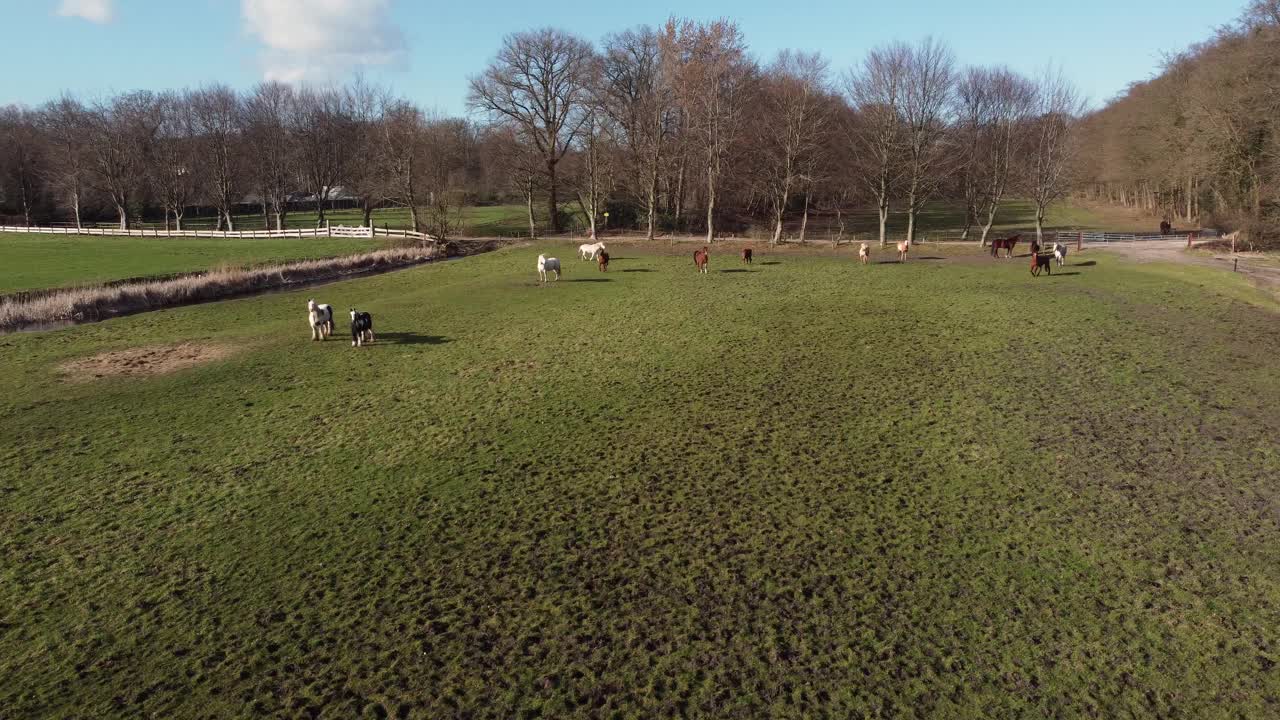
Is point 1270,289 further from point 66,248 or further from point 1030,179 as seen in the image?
point 66,248

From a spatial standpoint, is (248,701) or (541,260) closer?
(248,701)

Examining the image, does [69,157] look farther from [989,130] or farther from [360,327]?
[989,130]

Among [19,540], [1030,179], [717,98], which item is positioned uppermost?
[717,98]

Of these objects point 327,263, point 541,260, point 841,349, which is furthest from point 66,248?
point 841,349

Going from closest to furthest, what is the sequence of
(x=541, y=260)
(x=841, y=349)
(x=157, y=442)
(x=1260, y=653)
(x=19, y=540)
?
(x=1260, y=653) → (x=19, y=540) → (x=157, y=442) → (x=841, y=349) → (x=541, y=260)

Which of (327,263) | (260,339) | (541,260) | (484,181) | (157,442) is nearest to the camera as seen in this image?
(157,442)

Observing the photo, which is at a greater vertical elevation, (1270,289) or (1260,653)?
(1270,289)

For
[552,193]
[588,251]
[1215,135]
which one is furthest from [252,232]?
[1215,135]

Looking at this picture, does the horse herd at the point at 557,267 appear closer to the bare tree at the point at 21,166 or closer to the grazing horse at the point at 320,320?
the grazing horse at the point at 320,320
